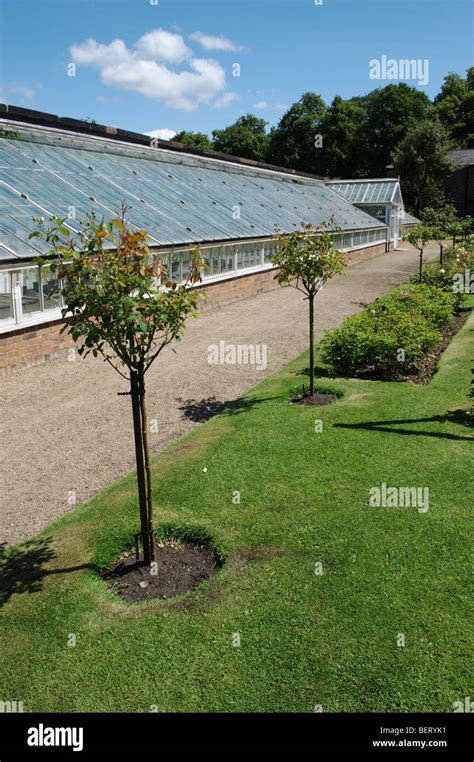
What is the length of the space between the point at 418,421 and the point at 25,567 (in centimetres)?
618

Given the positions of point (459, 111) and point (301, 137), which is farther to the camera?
point (459, 111)

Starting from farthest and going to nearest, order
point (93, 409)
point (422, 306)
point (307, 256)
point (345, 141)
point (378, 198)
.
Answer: point (345, 141) → point (378, 198) → point (422, 306) → point (93, 409) → point (307, 256)

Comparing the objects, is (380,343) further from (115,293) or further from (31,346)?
(115,293)

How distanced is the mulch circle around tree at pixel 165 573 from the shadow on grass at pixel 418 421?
3.86m

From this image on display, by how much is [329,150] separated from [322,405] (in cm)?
6421

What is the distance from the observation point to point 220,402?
1107 centimetres

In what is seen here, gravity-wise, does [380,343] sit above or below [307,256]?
below

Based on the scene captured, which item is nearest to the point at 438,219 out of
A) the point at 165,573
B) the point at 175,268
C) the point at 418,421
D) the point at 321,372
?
the point at 175,268

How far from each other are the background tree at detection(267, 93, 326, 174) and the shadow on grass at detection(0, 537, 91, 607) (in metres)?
68.6

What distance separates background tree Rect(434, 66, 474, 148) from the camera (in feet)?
246

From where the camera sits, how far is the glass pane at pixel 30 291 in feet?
41.3

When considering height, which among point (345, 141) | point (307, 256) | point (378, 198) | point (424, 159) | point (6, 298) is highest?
point (345, 141)

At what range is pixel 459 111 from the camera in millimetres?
78375
